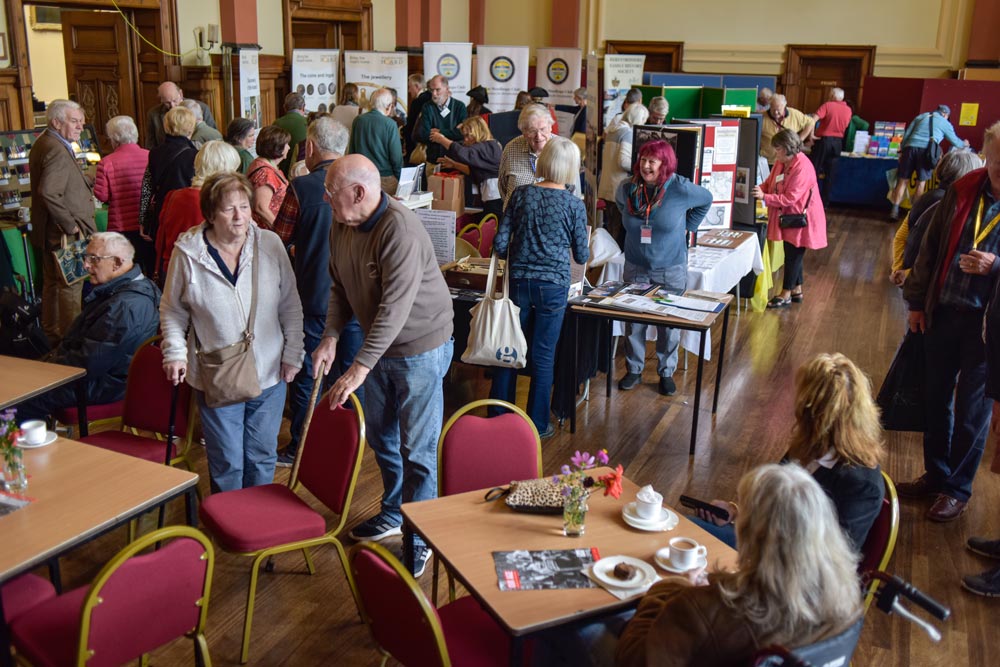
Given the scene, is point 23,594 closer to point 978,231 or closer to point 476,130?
point 978,231

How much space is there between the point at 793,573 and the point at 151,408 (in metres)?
2.71

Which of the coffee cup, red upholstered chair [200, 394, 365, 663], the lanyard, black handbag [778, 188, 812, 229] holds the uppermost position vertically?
the lanyard

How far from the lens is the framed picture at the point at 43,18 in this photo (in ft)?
42.8

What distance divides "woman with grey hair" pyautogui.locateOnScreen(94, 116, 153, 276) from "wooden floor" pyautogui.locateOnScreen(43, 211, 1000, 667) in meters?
2.11

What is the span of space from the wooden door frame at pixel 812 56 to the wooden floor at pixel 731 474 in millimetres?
6617

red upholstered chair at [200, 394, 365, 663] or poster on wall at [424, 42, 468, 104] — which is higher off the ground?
poster on wall at [424, 42, 468, 104]

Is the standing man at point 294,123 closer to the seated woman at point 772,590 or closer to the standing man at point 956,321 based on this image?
the standing man at point 956,321

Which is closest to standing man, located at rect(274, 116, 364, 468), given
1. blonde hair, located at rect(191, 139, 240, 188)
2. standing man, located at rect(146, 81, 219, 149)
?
blonde hair, located at rect(191, 139, 240, 188)

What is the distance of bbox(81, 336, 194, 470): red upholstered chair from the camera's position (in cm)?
365

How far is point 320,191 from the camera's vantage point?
411 centimetres

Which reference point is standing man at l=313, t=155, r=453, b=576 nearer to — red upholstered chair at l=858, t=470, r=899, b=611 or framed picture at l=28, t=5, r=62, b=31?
red upholstered chair at l=858, t=470, r=899, b=611

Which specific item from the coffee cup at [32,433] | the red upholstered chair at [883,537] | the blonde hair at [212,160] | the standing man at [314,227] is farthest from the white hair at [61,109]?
the red upholstered chair at [883,537]

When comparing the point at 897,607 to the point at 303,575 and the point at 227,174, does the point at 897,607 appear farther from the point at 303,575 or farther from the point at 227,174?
the point at 227,174

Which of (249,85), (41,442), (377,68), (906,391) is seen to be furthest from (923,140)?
(41,442)
